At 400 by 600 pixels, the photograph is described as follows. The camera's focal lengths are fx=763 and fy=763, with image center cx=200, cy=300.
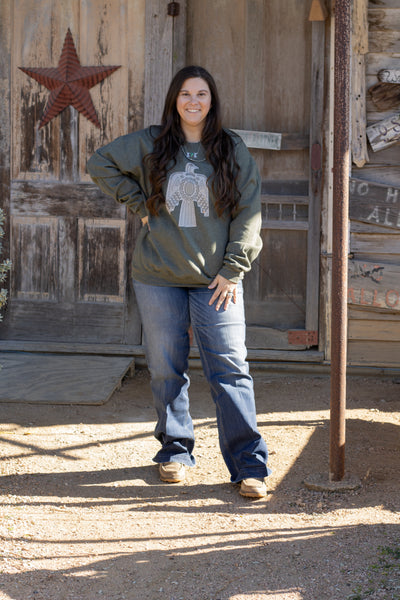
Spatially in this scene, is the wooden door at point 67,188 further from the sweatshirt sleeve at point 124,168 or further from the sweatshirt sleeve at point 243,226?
the sweatshirt sleeve at point 243,226

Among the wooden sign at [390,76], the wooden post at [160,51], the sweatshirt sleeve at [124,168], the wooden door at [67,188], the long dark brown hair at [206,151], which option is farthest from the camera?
the wooden door at [67,188]

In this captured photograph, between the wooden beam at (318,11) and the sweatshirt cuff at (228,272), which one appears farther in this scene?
the wooden beam at (318,11)

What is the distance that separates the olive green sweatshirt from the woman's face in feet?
0.45

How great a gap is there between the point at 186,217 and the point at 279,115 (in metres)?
2.66

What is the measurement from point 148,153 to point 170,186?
0.22 meters

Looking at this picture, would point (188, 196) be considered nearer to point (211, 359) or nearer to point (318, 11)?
point (211, 359)

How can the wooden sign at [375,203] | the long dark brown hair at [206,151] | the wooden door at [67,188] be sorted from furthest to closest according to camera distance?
1. the wooden door at [67,188]
2. the wooden sign at [375,203]
3. the long dark brown hair at [206,151]

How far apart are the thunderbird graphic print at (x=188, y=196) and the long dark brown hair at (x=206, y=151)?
0.14ft

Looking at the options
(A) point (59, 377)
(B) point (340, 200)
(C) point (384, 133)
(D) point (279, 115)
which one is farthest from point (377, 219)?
(A) point (59, 377)

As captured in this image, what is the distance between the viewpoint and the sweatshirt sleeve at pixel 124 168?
11.9ft

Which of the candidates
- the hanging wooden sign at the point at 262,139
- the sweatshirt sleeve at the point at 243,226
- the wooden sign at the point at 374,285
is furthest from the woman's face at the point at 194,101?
the wooden sign at the point at 374,285

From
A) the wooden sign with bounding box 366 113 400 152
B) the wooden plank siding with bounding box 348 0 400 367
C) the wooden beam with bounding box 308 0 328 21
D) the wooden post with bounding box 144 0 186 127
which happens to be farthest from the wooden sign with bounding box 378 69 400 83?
the wooden post with bounding box 144 0 186 127

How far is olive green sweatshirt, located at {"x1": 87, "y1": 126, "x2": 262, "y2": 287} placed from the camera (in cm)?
351

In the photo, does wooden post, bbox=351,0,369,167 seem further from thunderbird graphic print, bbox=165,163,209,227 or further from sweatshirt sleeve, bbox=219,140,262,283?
thunderbird graphic print, bbox=165,163,209,227
